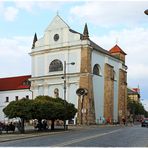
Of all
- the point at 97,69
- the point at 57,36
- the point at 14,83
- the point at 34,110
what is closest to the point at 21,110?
the point at 34,110

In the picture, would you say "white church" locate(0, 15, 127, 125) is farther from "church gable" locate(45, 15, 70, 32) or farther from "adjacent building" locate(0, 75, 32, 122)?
"adjacent building" locate(0, 75, 32, 122)

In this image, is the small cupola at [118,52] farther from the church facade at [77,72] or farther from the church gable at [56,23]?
the church gable at [56,23]

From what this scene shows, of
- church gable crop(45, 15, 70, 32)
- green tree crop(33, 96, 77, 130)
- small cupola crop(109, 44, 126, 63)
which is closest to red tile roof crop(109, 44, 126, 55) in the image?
small cupola crop(109, 44, 126, 63)

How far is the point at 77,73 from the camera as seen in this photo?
82.4 metres

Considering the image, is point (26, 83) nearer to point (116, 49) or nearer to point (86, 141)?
point (116, 49)

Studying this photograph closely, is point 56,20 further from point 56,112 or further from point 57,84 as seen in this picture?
point 56,112

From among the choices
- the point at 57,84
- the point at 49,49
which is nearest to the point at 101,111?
the point at 57,84

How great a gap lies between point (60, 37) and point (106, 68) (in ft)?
38.2

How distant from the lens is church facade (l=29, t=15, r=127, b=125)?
268 ft

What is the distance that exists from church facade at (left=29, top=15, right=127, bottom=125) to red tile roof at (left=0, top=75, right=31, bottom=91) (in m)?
5.34

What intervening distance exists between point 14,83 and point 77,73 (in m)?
22.2

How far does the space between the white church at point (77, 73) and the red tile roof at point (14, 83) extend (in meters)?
4.52

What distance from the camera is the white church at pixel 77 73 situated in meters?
81.6

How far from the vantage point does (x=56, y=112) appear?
163ft
